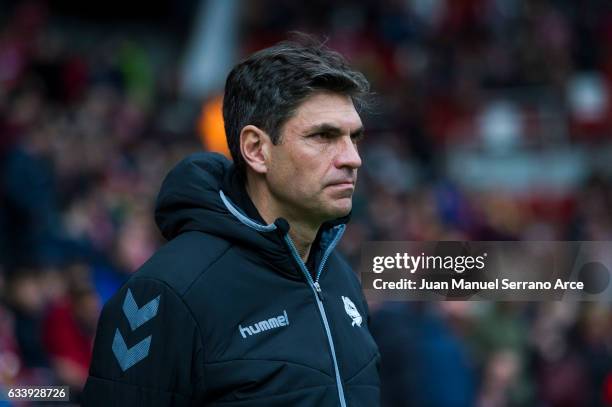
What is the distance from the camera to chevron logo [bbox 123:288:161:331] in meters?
2.57

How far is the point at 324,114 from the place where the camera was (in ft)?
9.17

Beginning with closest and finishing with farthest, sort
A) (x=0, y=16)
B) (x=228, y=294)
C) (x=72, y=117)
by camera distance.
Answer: (x=228, y=294) → (x=72, y=117) → (x=0, y=16)

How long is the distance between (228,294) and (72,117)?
9.05m

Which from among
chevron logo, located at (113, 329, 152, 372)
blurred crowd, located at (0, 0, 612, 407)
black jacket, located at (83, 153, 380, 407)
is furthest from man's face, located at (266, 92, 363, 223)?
chevron logo, located at (113, 329, 152, 372)

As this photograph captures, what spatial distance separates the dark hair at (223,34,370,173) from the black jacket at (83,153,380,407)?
0.55 ft

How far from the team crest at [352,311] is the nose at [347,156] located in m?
0.38

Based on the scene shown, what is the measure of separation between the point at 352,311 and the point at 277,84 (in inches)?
24.3

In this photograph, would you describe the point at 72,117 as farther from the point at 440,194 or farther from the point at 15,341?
the point at 15,341

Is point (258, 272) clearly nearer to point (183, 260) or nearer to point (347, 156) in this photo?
point (183, 260)

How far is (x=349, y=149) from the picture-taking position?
2.80 meters

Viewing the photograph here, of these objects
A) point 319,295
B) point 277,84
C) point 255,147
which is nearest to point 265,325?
point 319,295

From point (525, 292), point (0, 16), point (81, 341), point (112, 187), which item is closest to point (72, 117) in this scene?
point (112, 187)

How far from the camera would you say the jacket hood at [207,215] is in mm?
2760

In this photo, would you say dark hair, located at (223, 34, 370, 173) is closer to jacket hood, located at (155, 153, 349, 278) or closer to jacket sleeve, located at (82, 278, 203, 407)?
jacket hood, located at (155, 153, 349, 278)
